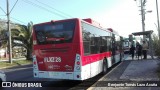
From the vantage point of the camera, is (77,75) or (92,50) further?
(92,50)

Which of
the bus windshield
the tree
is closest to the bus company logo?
the bus windshield

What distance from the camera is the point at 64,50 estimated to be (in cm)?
1241

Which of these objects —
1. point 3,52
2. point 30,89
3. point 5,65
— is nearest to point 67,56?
point 30,89

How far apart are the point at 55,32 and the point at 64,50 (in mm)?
997

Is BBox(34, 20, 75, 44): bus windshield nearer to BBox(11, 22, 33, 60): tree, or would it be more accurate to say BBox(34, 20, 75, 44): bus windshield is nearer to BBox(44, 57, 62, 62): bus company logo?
BBox(44, 57, 62, 62): bus company logo

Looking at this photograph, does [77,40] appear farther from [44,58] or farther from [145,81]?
[145,81]

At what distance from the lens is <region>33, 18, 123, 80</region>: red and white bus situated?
12055 millimetres

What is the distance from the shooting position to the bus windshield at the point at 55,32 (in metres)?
12.3

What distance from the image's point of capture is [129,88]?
10781 millimetres

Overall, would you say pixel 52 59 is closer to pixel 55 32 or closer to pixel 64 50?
pixel 64 50

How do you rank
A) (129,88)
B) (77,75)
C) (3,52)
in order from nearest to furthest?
1. (129,88)
2. (77,75)
3. (3,52)

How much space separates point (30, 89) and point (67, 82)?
97.8 inches

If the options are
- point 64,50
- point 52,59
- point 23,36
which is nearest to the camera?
point 64,50

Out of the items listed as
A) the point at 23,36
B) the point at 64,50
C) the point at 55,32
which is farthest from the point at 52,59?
the point at 23,36
